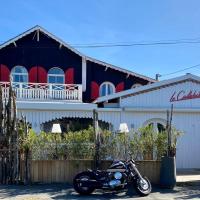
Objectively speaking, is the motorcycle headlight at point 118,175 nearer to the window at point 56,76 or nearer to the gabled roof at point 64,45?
the window at point 56,76

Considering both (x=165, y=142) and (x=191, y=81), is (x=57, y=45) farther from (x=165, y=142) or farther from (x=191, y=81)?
(x=165, y=142)

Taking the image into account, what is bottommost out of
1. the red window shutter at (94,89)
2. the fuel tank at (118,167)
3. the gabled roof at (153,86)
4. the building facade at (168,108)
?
the fuel tank at (118,167)

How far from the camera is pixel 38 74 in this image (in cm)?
2528

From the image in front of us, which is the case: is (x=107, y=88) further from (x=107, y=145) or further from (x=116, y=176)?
(x=116, y=176)

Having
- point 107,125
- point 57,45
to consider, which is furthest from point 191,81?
point 57,45

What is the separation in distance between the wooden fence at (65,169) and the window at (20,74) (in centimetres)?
1188

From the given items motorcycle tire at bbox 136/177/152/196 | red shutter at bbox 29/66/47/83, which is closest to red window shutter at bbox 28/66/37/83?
red shutter at bbox 29/66/47/83

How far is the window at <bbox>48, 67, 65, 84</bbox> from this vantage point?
2567 cm

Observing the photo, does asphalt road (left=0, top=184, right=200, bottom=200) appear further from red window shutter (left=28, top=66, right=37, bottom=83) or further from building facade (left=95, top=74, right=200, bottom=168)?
red window shutter (left=28, top=66, right=37, bottom=83)

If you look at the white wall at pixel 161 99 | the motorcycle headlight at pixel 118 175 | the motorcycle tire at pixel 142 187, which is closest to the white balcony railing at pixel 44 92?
the white wall at pixel 161 99

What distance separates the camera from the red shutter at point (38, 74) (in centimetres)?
2514

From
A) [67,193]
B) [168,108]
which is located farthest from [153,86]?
[67,193]

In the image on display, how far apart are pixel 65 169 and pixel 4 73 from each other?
1223 cm

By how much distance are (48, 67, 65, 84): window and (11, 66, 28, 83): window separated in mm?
1447
